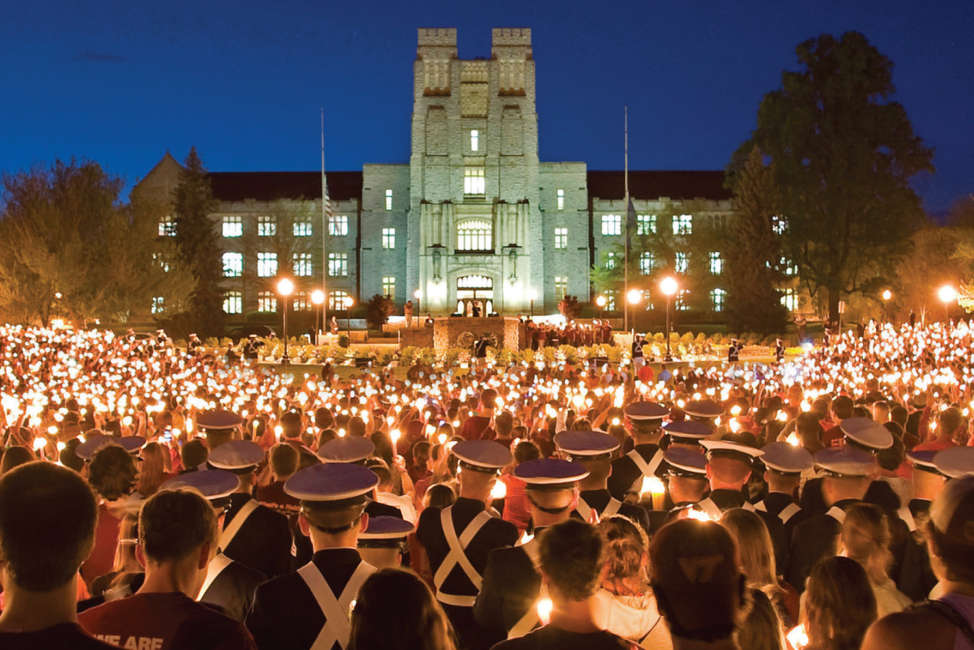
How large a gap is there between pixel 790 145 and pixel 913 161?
6.57 m

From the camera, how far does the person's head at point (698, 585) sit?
2844mm

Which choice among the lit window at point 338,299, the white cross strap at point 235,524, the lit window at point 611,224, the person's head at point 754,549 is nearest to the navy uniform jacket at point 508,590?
the person's head at point 754,549

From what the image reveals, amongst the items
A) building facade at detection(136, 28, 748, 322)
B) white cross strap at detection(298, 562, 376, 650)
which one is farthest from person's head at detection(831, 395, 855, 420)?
building facade at detection(136, 28, 748, 322)

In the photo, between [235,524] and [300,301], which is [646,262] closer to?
[300,301]

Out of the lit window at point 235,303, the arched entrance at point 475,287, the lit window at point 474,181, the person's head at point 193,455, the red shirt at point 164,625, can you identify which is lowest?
the person's head at point 193,455

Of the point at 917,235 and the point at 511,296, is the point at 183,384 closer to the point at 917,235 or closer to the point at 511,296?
the point at 511,296

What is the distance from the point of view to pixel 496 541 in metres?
4.54

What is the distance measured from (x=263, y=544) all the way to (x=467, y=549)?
1.12m

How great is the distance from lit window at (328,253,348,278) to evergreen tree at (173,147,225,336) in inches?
435

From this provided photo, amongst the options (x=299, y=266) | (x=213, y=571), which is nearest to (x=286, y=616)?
(x=213, y=571)

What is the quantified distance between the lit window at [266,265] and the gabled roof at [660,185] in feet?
87.4

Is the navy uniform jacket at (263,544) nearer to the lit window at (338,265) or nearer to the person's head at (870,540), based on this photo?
the person's head at (870,540)

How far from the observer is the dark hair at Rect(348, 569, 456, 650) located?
2627 mm

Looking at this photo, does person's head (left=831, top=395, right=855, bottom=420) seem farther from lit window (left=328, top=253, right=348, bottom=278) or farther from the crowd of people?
lit window (left=328, top=253, right=348, bottom=278)
